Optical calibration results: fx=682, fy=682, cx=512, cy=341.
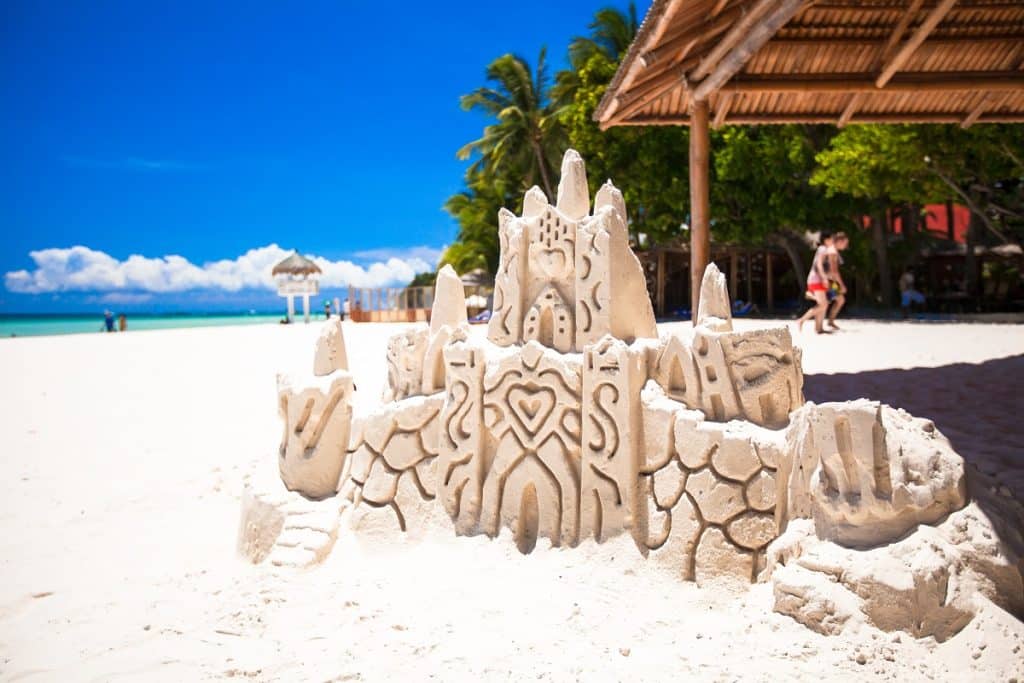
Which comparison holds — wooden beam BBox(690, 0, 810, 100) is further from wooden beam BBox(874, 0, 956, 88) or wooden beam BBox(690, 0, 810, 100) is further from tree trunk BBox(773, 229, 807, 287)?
tree trunk BBox(773, 229, 807, 287)

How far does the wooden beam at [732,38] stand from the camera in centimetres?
469

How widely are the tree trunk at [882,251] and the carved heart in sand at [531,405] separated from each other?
51.6ft

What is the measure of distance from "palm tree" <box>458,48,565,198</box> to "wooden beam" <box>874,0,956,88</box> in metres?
15.2

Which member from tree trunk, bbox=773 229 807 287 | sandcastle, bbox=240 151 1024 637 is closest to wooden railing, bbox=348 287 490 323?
tree trunk, bbox=773 229 807 287

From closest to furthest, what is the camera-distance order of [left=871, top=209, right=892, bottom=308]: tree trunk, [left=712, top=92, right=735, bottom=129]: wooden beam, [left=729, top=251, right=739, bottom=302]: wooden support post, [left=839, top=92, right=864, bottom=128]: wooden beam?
1. [left=712, top=92, right=735, bottom=129]: wooden beam
2. [left=839, top=92, right=864, bottom=128]: wooden beam
3. [left=871, top=209, right=892, bottom=308]: tree trunk
4. [left=729, top=251, right=739, bottom=302]: wooden support post

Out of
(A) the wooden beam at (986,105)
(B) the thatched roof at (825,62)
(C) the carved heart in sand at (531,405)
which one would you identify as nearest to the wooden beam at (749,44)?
(B) the thatched roof at (825,62)

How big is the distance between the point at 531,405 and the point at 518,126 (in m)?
19.1

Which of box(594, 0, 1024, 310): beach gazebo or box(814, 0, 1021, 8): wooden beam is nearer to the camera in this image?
box(594, 0, 1024, 310): beach gazebo

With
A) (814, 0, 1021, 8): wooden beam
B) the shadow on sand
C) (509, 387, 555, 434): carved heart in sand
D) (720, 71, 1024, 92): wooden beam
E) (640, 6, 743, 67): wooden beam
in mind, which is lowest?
the shadow on sand

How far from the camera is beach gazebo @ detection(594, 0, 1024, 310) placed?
17.6 feet

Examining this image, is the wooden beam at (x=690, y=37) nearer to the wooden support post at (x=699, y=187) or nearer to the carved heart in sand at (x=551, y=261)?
the wooden support post at (x=699, y=187)

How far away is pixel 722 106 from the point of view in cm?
605

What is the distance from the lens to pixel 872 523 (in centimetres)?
225

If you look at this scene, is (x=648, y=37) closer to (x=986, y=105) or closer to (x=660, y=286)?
(x=986, y=105)
